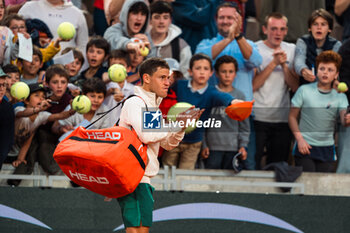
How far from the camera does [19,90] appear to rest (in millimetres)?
6863

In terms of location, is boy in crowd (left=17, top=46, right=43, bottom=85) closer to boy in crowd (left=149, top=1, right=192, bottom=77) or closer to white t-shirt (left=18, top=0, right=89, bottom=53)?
white t-shirt (left=18, top=0, right=89, bottom=53)

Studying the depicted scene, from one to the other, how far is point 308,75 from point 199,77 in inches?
50.2

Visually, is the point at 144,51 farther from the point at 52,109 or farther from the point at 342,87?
the point at 342,87

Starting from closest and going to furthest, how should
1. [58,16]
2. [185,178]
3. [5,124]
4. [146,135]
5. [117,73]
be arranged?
1. [146,135]
2. [5,124]
3. [117,73]
4. [185,178]
5. [58,16]

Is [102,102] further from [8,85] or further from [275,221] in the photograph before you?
[275,221]

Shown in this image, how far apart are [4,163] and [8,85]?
0.85 metres

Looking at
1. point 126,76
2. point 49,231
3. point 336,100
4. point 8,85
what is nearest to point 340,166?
point 336,100

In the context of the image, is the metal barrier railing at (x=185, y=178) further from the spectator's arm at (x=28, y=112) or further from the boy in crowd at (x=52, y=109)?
the spectator's arm at (x=28, y=112)

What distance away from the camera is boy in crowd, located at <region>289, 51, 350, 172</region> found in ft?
23.8

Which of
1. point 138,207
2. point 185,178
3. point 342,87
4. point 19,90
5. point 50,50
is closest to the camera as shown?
point 138,207

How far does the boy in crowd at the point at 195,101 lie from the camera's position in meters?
7.18

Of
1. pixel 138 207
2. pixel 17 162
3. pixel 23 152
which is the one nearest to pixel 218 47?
pixel 23 152

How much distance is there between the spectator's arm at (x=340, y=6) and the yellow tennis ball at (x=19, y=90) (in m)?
4.05

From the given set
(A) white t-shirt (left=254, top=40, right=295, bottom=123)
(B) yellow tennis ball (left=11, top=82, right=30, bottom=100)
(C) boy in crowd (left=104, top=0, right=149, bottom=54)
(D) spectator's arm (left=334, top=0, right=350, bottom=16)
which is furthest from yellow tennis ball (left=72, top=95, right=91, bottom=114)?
(D) spectator's arm (left=334, top=0, right=350, bottom=16)
